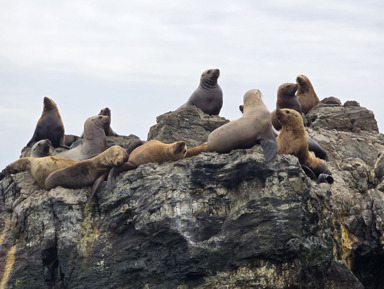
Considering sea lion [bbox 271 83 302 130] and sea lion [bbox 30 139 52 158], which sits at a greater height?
sea lion [bbox 271 83 302 130]

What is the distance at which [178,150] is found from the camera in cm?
1480

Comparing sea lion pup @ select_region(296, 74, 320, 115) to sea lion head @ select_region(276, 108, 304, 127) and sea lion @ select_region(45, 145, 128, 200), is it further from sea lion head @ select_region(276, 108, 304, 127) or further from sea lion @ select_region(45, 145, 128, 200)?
sea lion @ select_region(45, 145, 128, 200)

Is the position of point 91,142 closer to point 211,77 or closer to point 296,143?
point 211,77

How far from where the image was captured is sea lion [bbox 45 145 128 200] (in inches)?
594

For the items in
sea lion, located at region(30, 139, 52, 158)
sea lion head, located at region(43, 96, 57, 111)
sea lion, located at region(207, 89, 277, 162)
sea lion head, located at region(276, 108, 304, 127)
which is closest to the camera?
sea lion, located at region(207, 89, 277, 162)

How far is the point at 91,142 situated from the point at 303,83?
226 inches

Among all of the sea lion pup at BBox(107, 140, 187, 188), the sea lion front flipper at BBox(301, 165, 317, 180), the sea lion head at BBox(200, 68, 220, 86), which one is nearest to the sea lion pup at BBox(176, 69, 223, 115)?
the sea lion head at BBox(200, 68, 220, 86)

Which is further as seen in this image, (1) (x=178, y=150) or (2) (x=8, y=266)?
(1) (x=178, y=150)

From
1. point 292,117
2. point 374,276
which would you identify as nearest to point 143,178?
point 292,117

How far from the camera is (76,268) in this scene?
13750mm

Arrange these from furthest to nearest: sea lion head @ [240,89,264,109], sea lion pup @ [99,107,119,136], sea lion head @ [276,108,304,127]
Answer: sea lion pup @ [99,107,119,136], sea lion head @ [240,89,264,109], sea lion head @ [276,108,304,127]

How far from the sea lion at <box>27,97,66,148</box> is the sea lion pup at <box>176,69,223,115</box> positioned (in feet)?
10.1

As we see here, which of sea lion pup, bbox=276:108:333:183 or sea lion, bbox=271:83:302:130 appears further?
sea lion, bbox=271:83:302:130

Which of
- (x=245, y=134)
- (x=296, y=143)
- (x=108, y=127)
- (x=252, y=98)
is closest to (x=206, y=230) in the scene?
(x=245, y=134)
